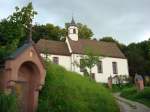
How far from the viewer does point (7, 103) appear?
1883cm

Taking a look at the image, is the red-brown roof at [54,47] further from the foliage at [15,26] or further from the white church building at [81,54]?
the foliage at [15,26]

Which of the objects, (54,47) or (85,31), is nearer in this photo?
(54,47)

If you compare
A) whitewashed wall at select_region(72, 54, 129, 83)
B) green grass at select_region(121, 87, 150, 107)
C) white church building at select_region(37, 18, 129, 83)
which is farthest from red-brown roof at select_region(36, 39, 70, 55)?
green grass at select_region(121, 87, 150, 107)

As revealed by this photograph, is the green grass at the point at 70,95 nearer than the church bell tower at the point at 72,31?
Yes

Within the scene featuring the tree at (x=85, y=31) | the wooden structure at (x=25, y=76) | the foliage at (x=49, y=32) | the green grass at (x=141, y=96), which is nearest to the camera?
the wooden structure at (x=25, y=76)

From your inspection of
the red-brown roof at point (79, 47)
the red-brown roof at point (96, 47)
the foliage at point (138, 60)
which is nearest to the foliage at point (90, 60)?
the red-brown roof at point (79, 47)

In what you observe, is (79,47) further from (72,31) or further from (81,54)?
(72,31)

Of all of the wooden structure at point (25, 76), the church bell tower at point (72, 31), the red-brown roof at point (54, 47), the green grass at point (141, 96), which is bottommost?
the green grass at point (141, 96)

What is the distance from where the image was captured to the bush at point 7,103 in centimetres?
1866

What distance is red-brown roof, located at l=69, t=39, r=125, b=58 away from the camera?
5597 centimetres

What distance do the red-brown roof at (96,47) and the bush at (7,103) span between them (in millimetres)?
35710

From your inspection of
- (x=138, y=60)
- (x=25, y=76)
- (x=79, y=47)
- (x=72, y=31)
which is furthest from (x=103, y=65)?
(x=25, y=76)

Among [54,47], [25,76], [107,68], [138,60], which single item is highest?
[54,47]

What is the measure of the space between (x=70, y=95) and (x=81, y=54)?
30.6 metres
